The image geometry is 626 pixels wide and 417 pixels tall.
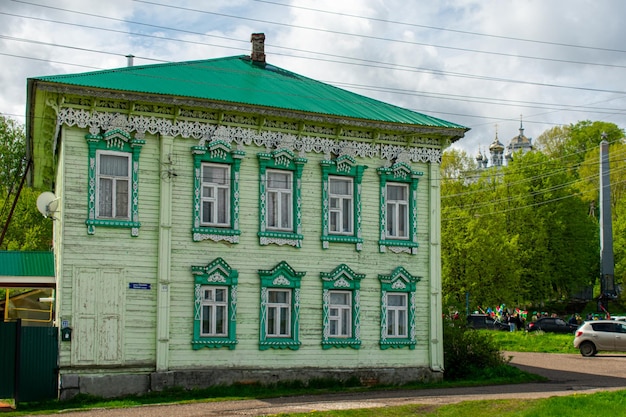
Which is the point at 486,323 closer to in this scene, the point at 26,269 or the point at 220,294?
the point at 220,294

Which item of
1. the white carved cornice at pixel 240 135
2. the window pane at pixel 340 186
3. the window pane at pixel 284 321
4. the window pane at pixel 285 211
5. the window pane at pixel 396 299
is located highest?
the white carved cornice at pixel 240 135

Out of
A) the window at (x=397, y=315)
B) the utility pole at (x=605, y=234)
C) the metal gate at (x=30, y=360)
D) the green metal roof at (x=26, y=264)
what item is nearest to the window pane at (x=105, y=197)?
the metal gate at (x=30, y=360)

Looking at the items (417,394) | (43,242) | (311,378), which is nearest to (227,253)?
(311,378)

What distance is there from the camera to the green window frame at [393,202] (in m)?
25.6

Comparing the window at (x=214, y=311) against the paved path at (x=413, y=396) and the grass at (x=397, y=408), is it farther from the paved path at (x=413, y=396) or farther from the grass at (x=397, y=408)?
the paved path at (x=413, y=396)

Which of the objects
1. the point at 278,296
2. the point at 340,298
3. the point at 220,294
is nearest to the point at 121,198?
the point at 220,294

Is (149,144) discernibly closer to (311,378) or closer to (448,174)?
(311,378)

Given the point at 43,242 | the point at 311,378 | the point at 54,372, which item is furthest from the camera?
the point at 43,242

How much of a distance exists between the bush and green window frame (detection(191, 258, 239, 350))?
7.57m

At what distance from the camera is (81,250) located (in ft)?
70.4

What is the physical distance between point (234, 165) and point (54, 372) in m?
7.24

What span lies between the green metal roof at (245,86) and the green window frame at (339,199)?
1474mm

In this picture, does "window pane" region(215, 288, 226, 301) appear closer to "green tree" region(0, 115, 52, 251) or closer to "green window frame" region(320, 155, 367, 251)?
"green window frame" region(320, 155, 367, 251)

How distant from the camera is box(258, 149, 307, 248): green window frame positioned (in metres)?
23.9
